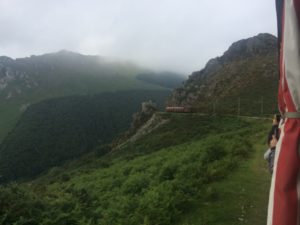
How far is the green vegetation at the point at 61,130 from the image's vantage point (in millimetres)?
101938

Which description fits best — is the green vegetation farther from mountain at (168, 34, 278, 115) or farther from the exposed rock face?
mountain at (168, 34, 278, 115)

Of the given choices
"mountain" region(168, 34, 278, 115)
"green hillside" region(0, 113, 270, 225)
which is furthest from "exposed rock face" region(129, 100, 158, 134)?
"green hillside" region(0, 113, 270, 225)

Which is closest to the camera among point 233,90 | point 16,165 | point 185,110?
point 185,110

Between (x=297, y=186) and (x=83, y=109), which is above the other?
(x=297, y=186)

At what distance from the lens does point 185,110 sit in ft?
158

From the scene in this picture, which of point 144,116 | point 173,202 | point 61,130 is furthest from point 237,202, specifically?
point 61,130

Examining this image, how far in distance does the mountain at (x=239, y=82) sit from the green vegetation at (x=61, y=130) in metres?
42.0

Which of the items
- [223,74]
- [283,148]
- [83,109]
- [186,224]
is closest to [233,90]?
[223,74]

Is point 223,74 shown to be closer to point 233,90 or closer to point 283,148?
point 233,90

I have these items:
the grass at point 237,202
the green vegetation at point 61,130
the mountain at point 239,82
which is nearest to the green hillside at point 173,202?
the grass at point 237,202

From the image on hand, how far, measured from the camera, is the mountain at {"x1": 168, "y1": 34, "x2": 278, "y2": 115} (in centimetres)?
4934

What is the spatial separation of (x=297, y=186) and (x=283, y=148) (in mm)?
153

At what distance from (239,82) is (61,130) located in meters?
72.3

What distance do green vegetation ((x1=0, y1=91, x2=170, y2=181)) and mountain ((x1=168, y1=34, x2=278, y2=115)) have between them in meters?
42.0
